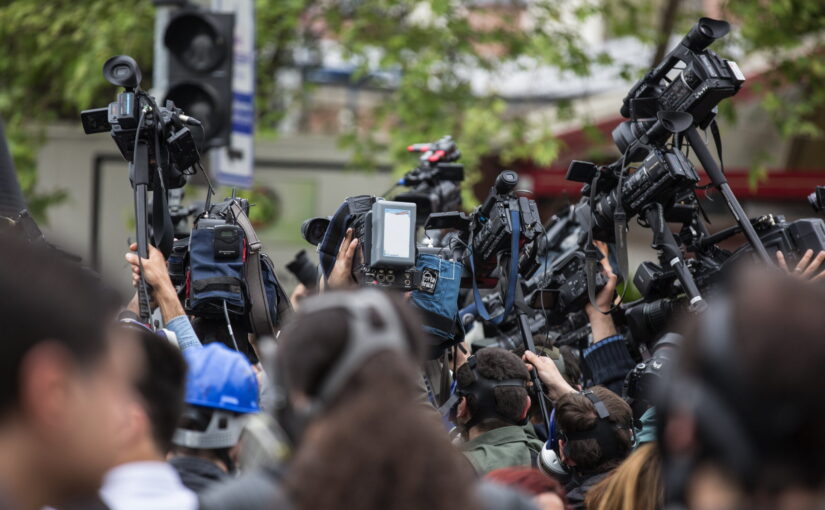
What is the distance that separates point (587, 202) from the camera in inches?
211

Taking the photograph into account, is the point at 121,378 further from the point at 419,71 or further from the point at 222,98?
the point at 419,71

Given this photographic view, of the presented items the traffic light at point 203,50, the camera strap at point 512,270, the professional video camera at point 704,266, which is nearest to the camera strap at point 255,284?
the camera strap at point 512,270

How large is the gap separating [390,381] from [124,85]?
10.3 ft

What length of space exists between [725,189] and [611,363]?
1051mm

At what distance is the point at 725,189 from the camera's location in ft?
15.1

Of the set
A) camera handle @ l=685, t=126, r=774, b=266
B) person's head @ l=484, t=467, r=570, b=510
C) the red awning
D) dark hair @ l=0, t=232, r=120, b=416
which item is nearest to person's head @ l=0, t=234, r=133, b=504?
dark hair @ l=0, t=232, r=120, b=416

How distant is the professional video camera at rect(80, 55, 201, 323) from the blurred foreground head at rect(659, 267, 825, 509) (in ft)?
10.6

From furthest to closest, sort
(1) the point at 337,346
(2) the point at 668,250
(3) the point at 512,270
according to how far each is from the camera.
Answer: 1. (3) the point at 512,270
2. (2) the point at 668,250
3. (1) the point at 337,346

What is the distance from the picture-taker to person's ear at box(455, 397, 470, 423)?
4.54m

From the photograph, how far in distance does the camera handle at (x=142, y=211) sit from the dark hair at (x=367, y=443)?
249cm

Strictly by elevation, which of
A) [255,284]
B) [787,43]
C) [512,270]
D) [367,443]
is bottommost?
[367,443]

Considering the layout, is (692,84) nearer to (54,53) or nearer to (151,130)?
(151,130)

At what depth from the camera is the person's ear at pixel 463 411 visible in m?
4.54

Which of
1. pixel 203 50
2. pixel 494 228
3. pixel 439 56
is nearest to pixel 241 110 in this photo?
pixel 203 50
